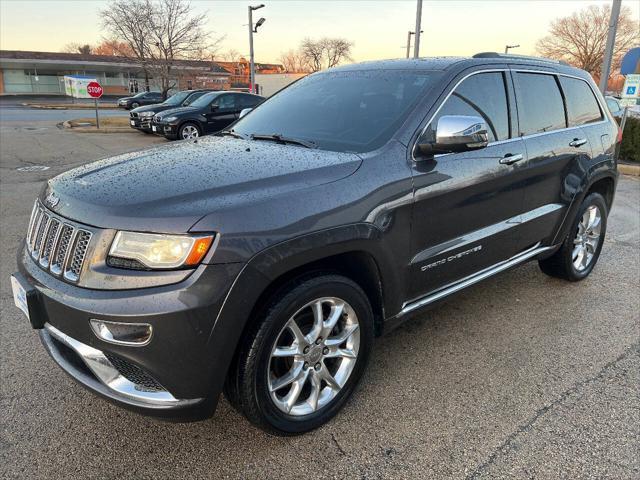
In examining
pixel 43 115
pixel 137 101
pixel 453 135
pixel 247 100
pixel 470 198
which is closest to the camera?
pixel 453 135

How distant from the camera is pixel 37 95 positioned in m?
55.1

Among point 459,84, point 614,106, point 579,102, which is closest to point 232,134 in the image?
point 459,84

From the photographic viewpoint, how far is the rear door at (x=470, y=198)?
2.70 meters

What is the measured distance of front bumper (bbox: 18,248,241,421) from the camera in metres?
1.85

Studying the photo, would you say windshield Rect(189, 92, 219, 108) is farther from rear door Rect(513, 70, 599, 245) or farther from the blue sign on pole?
rear door Rect(513, 70, 599, 245)

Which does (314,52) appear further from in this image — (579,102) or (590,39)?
(579,102)

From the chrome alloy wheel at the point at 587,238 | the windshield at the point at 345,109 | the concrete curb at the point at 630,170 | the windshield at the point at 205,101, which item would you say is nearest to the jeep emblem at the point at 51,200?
the windshield at the point at 345,109

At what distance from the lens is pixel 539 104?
361 cm

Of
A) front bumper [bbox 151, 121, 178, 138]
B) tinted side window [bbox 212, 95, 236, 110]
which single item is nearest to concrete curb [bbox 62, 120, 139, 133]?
front bumper [bbox 151, 121, 178, 138]

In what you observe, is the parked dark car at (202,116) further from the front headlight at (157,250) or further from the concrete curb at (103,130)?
the front headlight at (157,250)

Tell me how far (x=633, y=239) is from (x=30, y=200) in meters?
7.88

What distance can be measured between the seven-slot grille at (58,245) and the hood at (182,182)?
6 cm

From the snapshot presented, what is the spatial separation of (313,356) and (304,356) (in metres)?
0.06

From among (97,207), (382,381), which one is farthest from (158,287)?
(382,381)
